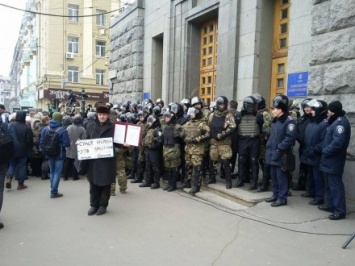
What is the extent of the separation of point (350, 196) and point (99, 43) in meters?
36.3

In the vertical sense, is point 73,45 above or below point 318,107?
above

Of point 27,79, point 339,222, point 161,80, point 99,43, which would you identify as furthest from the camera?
point 27,79

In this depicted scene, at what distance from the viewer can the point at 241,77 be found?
9.06 m

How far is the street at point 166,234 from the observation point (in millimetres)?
3891

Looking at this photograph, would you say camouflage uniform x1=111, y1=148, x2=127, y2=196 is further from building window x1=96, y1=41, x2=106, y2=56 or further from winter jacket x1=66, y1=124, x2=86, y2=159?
building window x1=96, y1=41, x2=106, y2=56

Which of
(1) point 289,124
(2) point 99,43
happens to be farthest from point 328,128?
(2) point 99,43

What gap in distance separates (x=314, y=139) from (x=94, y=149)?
151 inches

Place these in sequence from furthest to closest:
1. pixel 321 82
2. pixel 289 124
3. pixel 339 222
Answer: pixel 321 82
pixel 289 124
pixel 339 222

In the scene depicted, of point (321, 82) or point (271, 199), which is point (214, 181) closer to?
point (271, 199)

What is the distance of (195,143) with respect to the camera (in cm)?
678

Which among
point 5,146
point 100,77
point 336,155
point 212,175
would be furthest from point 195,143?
point 100,77

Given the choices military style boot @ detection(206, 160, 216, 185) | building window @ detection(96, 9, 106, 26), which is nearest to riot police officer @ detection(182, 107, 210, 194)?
military style boot @ detection(206, 160, 216, 185)

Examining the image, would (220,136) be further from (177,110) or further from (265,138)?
(177,110)

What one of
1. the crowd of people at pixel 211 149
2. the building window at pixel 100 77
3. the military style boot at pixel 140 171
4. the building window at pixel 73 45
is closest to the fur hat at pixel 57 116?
the crowd of people at pixel 211 149
